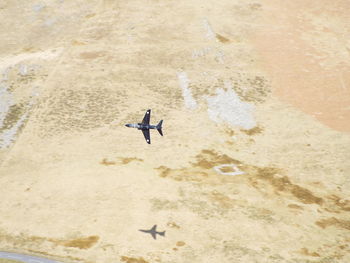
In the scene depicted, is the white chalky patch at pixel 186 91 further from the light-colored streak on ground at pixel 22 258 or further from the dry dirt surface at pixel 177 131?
the light-colored streak on ground at pixel 22 258

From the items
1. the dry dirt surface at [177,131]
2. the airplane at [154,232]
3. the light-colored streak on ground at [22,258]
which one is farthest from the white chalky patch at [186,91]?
the light-colored streak on ground at [22,258]

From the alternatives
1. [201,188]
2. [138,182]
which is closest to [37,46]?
[138,182]

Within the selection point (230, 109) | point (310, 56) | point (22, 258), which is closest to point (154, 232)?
point (22, 258)

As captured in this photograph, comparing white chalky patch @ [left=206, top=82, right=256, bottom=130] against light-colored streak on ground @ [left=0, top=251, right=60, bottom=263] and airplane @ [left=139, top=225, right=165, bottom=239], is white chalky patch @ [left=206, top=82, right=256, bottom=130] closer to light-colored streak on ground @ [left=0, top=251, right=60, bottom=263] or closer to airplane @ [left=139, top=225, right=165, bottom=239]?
airplane @ [left=139, top=225, right=165, bottom=239]

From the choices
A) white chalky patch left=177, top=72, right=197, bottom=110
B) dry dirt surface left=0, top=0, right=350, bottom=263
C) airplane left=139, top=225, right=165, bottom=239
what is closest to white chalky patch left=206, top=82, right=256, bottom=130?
dry dirt surface left=0, top=0, right=350, bottom=263

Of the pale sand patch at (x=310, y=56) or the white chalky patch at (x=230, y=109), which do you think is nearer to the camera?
the white chalky patch at (x=230, y=109)
